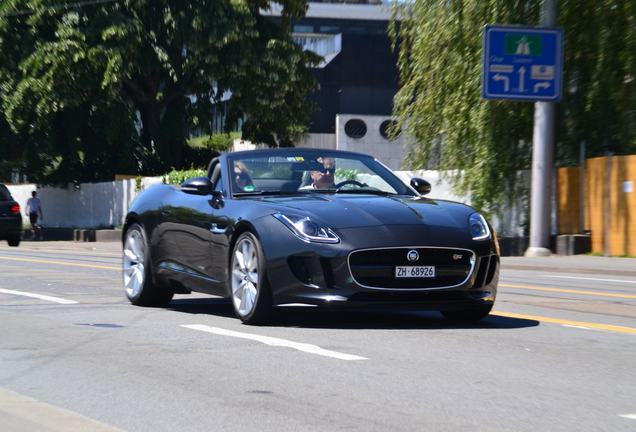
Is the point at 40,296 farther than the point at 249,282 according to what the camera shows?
Yes

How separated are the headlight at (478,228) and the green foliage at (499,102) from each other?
46.9 ft

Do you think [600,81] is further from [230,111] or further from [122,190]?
[122,190]

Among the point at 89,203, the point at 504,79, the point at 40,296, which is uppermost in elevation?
the point at 504,79

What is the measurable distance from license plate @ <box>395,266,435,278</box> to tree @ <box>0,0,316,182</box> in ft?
106

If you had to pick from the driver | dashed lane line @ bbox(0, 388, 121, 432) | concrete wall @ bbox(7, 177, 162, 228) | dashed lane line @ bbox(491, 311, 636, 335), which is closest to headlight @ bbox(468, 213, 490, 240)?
dashed lane line @ bbox(491, 311, 636, 335)

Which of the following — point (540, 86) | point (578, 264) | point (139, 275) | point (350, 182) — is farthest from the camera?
point (540, 86)

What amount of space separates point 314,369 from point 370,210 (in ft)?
7.57

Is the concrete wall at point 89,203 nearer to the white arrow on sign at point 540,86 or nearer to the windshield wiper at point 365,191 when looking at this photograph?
the white arrow on sign at point 540,86

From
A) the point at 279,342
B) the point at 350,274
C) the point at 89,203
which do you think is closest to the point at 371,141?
the point at 89,203

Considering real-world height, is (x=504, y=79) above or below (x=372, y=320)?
above

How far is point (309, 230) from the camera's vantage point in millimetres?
9008

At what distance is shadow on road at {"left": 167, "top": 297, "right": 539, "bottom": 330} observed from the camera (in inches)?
369

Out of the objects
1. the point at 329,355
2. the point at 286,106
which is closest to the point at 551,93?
the point at 329,355

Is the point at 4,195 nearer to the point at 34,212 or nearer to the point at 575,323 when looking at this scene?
the point at 34,212
